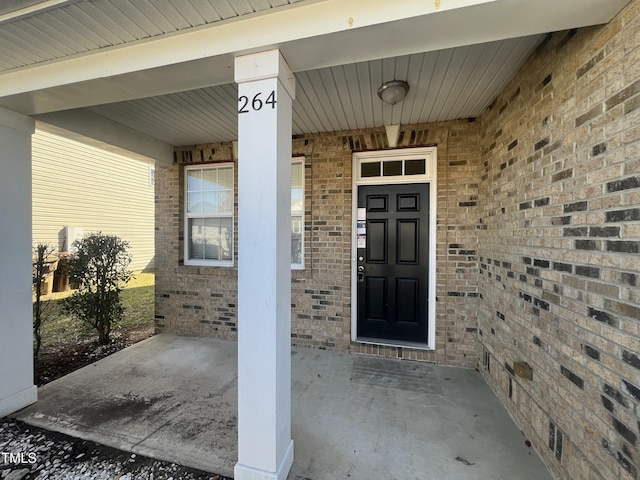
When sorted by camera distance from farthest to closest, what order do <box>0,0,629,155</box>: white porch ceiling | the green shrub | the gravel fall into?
the green shrub, the gravel, <box>0,0,629,155</box>: white porch ceiling

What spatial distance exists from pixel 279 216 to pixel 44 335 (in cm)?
505

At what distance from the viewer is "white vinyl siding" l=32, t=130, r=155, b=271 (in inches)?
273

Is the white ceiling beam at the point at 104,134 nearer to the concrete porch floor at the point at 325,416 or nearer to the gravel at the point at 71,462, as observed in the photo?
the concrete porch floor at the point at 325,416

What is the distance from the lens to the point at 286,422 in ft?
6.01

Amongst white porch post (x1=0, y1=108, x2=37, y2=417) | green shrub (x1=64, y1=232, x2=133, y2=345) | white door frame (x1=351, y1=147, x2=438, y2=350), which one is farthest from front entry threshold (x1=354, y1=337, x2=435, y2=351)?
green shrub (x1=64, y1=232, x2=133, y2=345)

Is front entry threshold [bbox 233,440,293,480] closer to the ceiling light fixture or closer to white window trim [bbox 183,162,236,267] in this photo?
white window trim [bbox 183,162,236,267]

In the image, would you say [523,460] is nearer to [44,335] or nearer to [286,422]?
[286,422]

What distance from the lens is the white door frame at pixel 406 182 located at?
3389 millimetres

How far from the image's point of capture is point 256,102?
166 centimetres

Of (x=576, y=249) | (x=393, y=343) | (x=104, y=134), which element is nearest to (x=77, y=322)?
(x=104, y=134)

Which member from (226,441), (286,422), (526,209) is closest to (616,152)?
(526,209)

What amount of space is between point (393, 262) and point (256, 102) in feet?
8.49

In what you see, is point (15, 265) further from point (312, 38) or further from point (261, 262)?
point (312, 38)

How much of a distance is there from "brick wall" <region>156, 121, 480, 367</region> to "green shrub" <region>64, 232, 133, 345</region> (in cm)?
62
